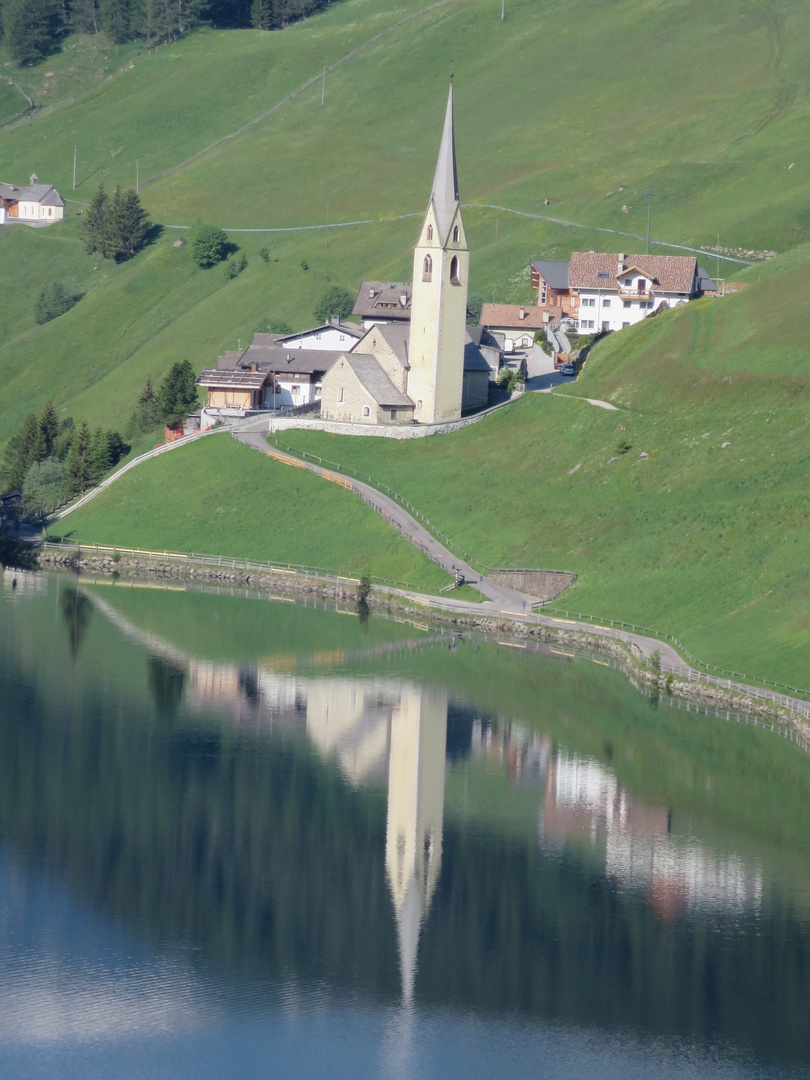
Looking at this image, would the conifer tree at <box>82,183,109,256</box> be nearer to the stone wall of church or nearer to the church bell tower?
the stone wall of church

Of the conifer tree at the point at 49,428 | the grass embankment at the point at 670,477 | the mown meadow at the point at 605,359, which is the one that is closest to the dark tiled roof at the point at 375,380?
the grass embankment at the point at 670,477

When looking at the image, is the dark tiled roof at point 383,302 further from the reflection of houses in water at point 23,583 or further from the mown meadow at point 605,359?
the reflection of houses in water at point 23,583

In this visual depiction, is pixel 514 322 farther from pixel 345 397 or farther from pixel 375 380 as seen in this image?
pixel 345 397

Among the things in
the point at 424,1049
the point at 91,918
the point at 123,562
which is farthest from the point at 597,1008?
the point at 123,562

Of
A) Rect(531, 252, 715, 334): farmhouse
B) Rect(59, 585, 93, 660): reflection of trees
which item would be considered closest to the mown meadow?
Rect(531, 252, 715, 334): farmhouse

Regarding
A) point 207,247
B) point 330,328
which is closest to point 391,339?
point 330,328

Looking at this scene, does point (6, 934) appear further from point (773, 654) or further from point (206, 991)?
point (773, 654)
